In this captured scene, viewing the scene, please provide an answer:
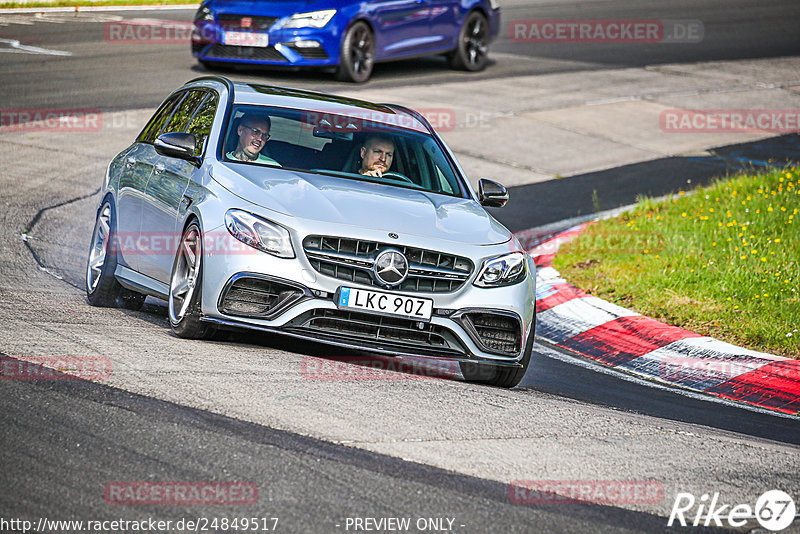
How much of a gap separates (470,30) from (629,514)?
16.7m

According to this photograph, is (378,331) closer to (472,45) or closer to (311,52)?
(311,52)

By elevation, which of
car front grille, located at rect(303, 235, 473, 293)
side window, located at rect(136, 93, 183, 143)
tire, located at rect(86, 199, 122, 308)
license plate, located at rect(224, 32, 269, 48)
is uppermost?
side window, located at rect(136, 93, 183, 143)

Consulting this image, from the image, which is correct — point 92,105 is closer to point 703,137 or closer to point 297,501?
point 703,137

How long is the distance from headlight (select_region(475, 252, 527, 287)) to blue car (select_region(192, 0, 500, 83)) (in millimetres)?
11161

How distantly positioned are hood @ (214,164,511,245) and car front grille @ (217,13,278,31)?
10.5 metres

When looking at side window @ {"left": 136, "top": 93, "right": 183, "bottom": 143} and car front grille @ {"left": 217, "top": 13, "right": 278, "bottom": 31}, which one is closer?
side window @ {"left": 136, "top": 93, "right": 183, "bottom": 143}

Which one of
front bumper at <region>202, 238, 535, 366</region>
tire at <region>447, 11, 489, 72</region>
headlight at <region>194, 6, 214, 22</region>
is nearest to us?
front bumper at <region>202, 238, 535, 366</region>

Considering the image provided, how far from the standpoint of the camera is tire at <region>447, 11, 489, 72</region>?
802 inches

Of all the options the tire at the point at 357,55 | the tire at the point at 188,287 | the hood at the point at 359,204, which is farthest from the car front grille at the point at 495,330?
the tire at the point at 357,55

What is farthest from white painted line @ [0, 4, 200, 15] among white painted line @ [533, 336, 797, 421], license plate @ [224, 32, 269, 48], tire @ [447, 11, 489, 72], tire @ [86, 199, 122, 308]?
white painted line @ [533, 336, 797, 421]

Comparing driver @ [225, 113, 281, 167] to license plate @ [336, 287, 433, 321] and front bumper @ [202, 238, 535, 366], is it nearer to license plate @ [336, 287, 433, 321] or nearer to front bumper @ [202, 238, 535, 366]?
front bumper @ [202, 238, 535, 366]

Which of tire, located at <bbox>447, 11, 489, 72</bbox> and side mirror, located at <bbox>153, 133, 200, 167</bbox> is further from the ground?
side mirror, located at <bbox>153, 133, 200, 167</bbox>

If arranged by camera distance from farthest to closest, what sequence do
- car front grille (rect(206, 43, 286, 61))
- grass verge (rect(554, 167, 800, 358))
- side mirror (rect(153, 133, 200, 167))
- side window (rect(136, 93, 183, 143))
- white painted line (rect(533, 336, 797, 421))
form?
car front grille (rect(206, 43, 286, 61)) < grass verge (rect(554, 167, 800, 358)) < side window (rect(136, 93, 183, 143)) < white painted line (rect(533, 336, 797, 421)) < side mirror (rect(153, 133, 200, 167))

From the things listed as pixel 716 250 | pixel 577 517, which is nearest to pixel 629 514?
pixel 577 517
